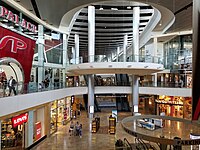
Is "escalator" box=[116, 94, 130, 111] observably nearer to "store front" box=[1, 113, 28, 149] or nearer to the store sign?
the store sign

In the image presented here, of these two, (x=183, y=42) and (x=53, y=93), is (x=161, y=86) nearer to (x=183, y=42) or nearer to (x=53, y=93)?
(x=183, y=42)

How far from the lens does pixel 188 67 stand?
23078 mm

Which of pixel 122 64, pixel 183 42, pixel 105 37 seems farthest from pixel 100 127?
pixel 105 37

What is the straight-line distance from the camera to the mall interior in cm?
994

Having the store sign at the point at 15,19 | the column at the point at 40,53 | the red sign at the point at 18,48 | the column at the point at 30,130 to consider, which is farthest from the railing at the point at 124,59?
the column at the point at 30,130

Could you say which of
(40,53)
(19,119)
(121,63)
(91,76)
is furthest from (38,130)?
(91,76)

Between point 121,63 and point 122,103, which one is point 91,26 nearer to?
point 121,63

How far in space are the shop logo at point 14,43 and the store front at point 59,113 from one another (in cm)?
706

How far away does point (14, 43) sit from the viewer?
39.0 feet

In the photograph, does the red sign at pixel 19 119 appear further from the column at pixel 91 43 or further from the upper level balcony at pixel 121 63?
the column at pixel 91 43

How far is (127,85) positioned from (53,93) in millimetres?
12024

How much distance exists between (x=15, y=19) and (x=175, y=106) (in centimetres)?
1815

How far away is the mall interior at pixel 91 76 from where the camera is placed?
32.6ft

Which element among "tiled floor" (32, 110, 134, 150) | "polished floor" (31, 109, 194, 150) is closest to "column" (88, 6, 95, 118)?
"polished floor" (31, 109, 194, 150)
